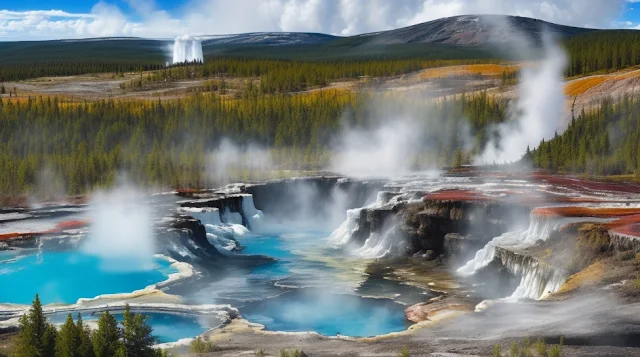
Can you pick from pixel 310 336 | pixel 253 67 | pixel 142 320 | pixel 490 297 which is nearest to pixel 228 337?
pixel 310 336

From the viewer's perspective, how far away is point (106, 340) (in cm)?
2300

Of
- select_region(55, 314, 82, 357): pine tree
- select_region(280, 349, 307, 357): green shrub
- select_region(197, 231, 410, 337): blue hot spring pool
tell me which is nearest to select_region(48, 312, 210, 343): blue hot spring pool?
select_region(197, 231, 410, 337): blue hot spring pool

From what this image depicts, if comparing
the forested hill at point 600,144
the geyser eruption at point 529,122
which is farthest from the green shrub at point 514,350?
the geyser eruption at point 529,122

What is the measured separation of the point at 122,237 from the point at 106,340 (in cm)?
2873

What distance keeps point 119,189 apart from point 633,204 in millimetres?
47107

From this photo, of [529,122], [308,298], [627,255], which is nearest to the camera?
[627,255]

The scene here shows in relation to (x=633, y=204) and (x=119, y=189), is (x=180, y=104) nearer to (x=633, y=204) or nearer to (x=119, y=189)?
(x=119, y=189)

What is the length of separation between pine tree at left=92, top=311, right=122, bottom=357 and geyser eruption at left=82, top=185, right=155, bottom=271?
22389 mm

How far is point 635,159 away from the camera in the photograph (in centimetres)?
7638

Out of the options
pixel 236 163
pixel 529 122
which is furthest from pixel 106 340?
pixel 529 122

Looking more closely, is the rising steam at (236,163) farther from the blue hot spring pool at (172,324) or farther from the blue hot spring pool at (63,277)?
the blue hot spring pool at (172,324)

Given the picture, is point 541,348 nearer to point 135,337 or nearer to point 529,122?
point 135,337

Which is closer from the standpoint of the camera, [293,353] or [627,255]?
[293,353]

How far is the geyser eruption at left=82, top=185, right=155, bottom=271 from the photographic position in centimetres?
4694
